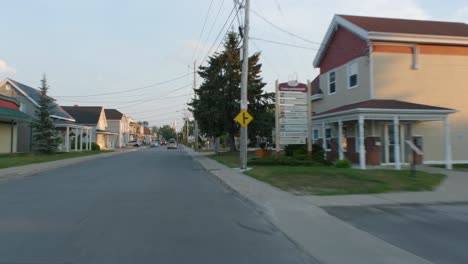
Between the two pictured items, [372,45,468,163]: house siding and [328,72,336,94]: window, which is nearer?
[372,45,468,163]: house siding

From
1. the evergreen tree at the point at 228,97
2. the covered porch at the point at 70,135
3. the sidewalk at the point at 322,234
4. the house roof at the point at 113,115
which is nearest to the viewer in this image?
the sidewalk at the point at 322,234

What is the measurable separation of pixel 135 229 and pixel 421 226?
584 cm

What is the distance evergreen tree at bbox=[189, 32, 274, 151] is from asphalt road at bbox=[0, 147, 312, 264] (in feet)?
76.0

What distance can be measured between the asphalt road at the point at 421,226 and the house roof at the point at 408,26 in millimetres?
14190

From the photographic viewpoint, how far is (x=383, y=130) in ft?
72.1

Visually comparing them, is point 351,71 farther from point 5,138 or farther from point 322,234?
point 5,138

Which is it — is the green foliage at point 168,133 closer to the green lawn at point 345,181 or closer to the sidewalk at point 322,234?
the green lawn at point 345,181

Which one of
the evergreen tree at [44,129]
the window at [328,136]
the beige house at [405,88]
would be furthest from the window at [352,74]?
the evergreen tree at [44,129]

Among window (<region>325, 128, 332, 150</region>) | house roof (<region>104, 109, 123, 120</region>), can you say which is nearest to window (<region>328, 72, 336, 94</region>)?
window (<region>325, 128, 332, 150</region>)

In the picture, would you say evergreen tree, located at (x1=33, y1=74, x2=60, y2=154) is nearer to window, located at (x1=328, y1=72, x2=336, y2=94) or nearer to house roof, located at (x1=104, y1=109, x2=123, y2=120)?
window, located at (x1=328, y1=72, x2=336, y2=94)

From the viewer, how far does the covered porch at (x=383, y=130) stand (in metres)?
19.5

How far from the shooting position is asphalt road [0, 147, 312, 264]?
6.09 m

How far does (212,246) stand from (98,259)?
1798mm

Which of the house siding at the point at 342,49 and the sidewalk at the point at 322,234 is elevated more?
the house siding at the point at 342,49
